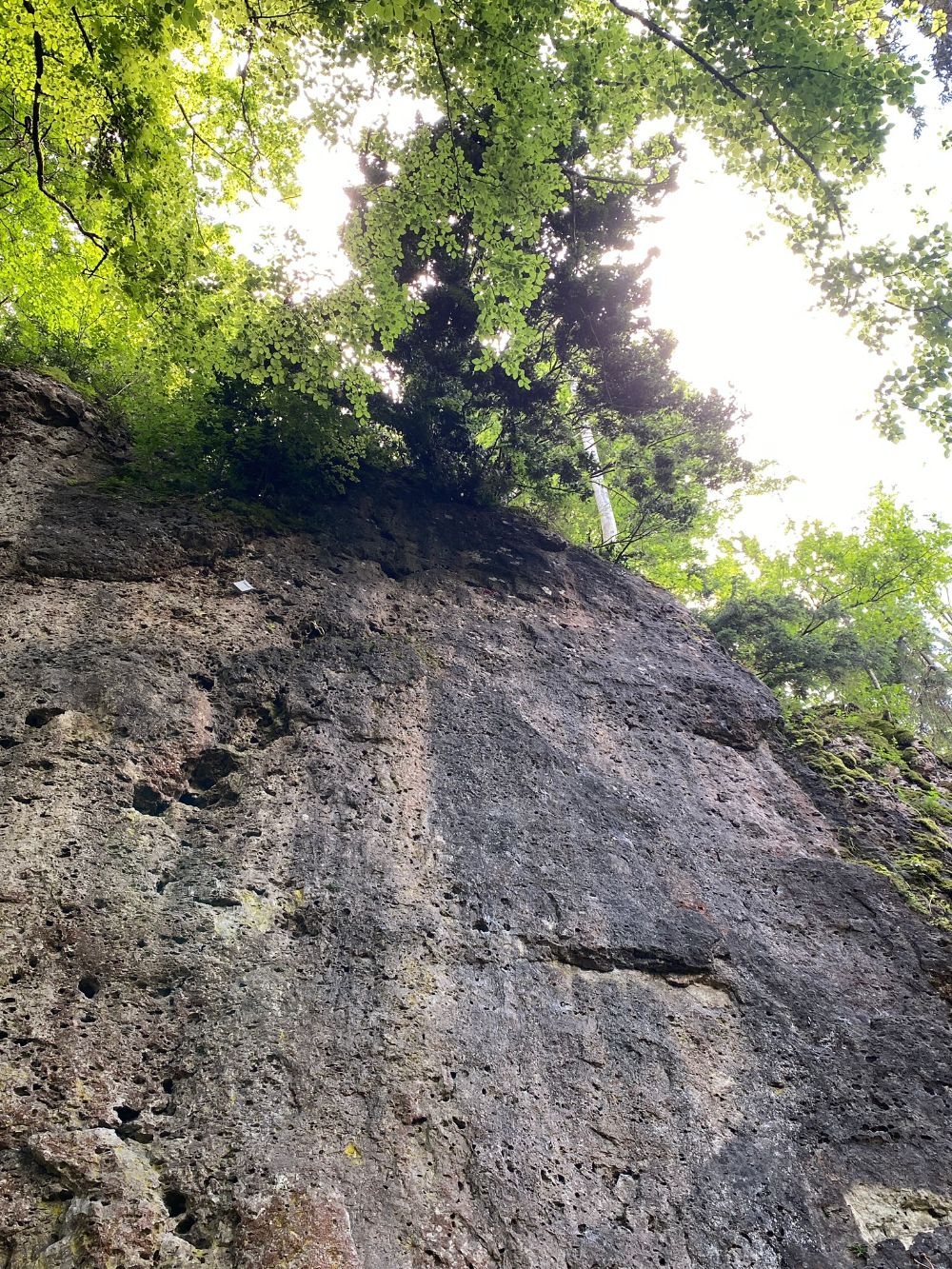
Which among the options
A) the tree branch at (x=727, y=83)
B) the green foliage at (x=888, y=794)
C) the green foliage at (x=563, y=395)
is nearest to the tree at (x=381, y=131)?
the tree branch at (x=727, y=83)

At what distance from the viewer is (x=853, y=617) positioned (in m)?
17.1

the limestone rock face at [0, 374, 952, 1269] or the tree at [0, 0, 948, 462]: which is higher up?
the tree at [0, 0, 948, 462]

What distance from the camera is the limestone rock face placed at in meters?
3.82

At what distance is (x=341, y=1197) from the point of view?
374cm

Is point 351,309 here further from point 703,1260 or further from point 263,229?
point 703,1260

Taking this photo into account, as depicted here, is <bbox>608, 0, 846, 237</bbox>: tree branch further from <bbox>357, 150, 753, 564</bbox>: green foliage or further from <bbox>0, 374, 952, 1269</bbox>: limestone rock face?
<bbox>0, 374, 952, 1269</bbox>: limestone rock face

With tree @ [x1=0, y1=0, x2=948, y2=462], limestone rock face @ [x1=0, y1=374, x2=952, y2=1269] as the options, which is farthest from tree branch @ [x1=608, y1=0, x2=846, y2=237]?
limestone rock face @ [x1=0, y1=374, x2=952, y2=1269]

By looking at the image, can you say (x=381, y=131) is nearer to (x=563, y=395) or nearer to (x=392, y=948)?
(x=563, y=395)

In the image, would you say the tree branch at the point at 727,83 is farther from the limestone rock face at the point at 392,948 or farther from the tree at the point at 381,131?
the limestone rock face at the point at 392,948

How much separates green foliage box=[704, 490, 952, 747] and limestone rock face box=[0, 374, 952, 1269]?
4.19 m

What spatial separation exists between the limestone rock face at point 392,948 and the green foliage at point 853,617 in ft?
13.7

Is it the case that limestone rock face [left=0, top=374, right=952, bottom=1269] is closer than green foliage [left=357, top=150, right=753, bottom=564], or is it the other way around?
limestone rock face [left=0, top=374, right=952, bottom=1269]

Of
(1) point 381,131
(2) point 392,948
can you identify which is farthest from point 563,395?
(2) point 392,948

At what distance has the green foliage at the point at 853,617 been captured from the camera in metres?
11.8
